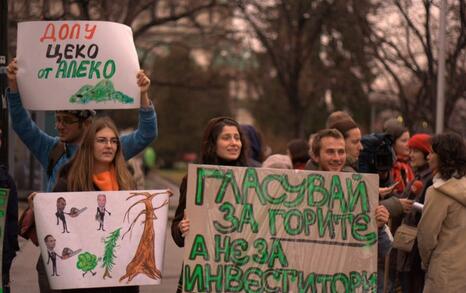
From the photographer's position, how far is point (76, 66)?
20.6 feet

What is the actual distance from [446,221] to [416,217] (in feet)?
2.23

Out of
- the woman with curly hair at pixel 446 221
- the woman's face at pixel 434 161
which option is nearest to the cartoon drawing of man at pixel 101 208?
the woman with curly hair at pixel 446 221

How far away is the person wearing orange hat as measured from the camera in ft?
24.8

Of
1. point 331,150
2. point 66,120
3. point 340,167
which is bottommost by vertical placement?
point 340,167

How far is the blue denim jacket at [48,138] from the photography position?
6.18 metres

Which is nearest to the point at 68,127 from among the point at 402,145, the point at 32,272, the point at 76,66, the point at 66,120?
the point at 66,120

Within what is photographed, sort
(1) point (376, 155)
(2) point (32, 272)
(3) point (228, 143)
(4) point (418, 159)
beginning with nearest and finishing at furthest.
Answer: (3) point (228, 143) → (1) point (376, 155) → (4) point (418, 159) → (2) point (32, 272)

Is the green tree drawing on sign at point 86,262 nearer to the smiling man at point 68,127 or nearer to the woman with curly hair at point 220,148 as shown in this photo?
the woman with curly hair at point 220,148

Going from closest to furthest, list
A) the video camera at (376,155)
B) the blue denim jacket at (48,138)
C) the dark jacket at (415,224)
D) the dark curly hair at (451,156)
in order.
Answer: the blue denim jacket at (48,138), the dark curly hair at (451,156), the dark jacket at (415,224), the video camera at (376,155)

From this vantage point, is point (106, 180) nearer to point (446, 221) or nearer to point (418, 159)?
point (446, 221)

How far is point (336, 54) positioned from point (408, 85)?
6.64 feet

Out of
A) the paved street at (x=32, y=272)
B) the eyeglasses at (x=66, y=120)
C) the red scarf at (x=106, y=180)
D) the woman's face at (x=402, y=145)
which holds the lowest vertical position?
the paved street at (x=32, y=272)

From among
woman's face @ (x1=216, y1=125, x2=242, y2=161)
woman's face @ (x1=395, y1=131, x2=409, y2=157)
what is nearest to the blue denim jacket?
woman's face @ (x1=216, y1=125, x2=242, y2=161)

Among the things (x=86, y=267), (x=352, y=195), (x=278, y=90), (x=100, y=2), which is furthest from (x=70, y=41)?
(x=278, y=90)
